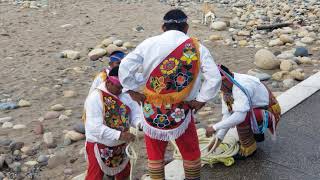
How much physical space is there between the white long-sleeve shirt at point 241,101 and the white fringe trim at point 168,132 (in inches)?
21.9

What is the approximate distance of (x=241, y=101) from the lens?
4879mm

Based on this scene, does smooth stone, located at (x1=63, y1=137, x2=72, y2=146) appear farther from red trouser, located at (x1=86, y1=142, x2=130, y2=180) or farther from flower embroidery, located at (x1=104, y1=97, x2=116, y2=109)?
flower embroidery, located at (x1=104, y1=97, x2=116, y2=109)

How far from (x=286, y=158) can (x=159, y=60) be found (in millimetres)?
2158

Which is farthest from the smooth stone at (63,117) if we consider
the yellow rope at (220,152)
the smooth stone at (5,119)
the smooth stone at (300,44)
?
the smooth stone at (300,44)

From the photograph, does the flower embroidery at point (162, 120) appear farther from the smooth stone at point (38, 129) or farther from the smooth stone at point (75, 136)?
the smooth stone at point (38, 129)

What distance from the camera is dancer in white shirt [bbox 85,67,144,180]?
4328mm

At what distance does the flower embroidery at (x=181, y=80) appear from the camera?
161 inches

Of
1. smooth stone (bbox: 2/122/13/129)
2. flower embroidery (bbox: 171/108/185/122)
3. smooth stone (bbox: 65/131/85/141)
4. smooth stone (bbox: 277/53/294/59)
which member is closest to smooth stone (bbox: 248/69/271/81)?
smooth stone (bbox: 277/53/294/59)

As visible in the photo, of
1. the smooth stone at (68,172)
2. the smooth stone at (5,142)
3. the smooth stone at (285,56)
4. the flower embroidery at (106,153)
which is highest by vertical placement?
the flower embroidery at (106,153)

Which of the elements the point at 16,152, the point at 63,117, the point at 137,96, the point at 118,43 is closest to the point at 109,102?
the point at 137,96

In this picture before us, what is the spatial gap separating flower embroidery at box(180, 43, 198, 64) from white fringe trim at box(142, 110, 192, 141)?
0.49m

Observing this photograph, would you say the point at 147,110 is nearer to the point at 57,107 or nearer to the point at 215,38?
the point at 57,107

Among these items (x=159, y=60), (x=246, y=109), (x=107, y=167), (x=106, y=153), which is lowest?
(x=107, y=167)

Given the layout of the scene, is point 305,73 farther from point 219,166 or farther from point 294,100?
point 219,166
